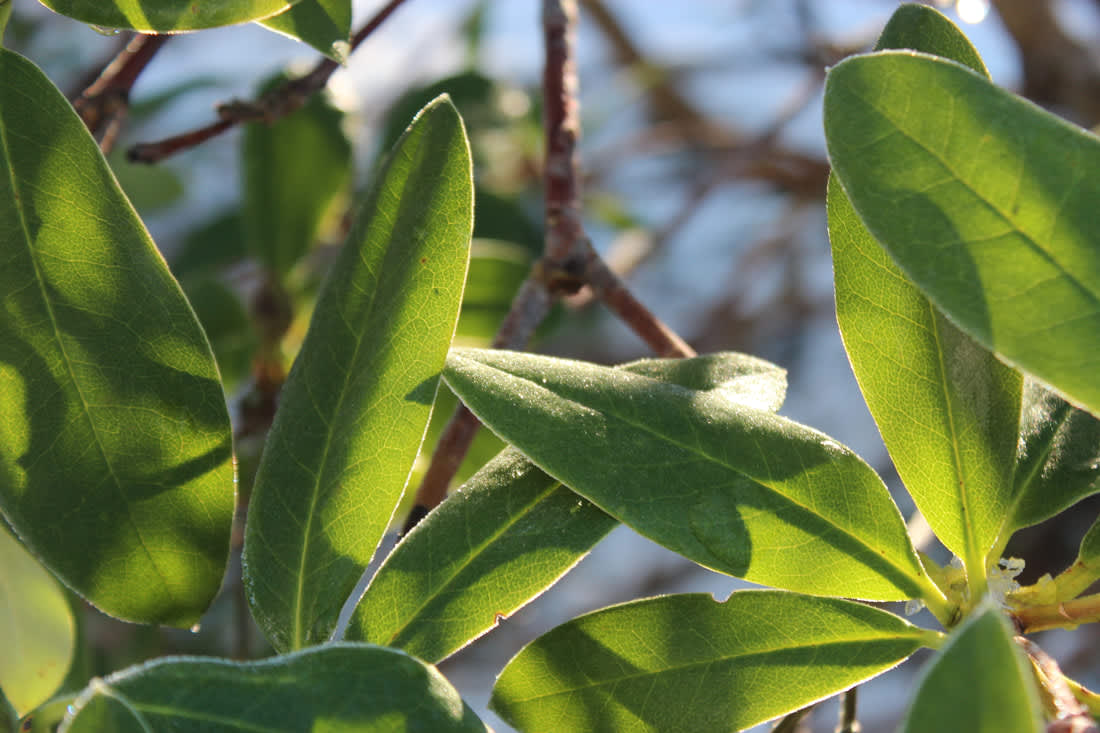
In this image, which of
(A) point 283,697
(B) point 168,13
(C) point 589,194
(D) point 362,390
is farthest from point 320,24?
(C) point 589,194

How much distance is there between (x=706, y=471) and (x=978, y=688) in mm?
155

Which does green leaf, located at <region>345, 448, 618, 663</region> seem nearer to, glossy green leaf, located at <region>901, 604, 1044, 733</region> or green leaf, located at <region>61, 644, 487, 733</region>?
green leaf, located at <region>61, 644, 487, 733</region>

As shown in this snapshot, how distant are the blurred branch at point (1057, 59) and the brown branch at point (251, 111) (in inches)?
50.5

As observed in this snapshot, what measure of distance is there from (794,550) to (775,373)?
11cm

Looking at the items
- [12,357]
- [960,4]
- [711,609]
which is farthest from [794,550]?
[960,4]

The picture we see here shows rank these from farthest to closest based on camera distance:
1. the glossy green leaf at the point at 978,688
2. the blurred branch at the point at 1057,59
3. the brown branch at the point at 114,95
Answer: the blurred branch at the point at 1057,59, the brown branch at the point at 114,95, the glossy green leaf at the point at 978,688

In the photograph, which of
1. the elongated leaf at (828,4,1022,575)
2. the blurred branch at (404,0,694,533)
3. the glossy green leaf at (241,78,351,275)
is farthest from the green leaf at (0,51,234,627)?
the glossy green leaf at (241,78,351,275)

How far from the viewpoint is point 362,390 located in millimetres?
431

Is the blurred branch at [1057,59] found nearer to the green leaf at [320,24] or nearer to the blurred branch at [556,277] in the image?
the blurred branch at [556,277]

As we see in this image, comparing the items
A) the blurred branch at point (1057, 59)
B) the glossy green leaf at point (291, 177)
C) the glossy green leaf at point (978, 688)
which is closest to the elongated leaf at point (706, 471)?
the glossy green leaf at point (978, 688)

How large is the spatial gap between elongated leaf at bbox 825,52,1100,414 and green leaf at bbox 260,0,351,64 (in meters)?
0.23

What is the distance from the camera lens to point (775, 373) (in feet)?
1.61

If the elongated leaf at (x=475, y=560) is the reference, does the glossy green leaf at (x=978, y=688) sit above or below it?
above

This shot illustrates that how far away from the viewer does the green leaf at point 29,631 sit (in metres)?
0.48
